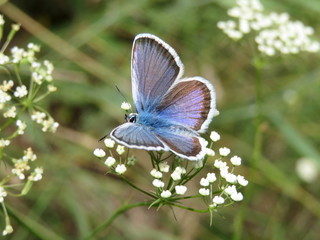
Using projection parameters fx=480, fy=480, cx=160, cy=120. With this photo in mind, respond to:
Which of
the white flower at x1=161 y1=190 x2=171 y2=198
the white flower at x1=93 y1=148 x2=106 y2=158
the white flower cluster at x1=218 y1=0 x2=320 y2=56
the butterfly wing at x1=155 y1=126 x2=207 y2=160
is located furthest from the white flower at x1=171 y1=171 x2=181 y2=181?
the white flower cluster at x1=218 y1=0 x2=320 y2=56

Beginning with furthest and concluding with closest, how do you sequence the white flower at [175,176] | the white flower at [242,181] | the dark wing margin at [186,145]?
the white flower at [242,181]
the white flower at [175,176]
the dark wing margin at [186,145]

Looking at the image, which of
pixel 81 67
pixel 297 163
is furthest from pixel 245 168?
pixel 81 67

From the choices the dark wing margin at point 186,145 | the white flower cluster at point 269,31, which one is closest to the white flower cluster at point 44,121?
the dark wing margin at point 186,145

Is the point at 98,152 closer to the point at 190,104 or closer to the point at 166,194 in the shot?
the point at 166,194

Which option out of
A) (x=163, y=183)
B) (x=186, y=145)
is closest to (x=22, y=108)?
(x=163, y=183)

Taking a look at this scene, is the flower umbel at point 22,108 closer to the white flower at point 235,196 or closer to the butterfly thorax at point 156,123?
the butterfly thorax at point 156,123

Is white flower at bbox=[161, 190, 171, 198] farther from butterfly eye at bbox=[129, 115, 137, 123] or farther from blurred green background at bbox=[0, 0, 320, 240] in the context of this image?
blurred green background at bbox=[0, 0, 320, 240]
